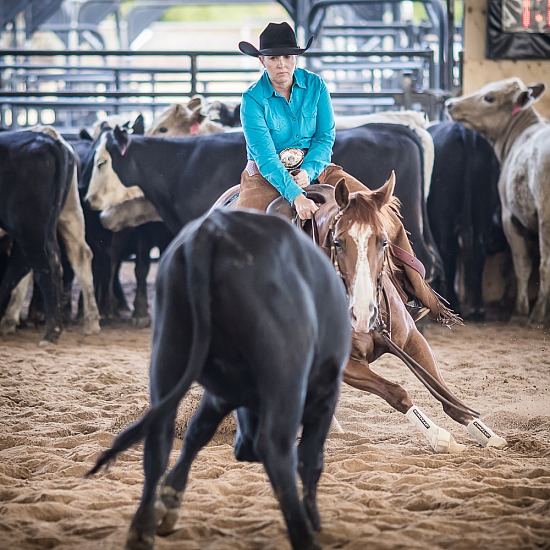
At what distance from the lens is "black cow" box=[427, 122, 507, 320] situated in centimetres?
911

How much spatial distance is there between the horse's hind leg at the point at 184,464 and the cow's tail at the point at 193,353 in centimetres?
44

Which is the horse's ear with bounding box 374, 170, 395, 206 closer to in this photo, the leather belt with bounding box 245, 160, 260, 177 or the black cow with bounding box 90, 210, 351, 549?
the leather belt with bounding box 245, 160, 260, 177

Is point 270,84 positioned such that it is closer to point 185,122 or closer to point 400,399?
point 400,399

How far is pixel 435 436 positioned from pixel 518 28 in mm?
6813

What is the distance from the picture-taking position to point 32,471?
13.2 feet

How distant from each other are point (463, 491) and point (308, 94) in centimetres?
207

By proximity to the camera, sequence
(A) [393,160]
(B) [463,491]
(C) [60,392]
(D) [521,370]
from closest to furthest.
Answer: (B) [463,491] < (C) [60,392] < (D) [521,370] < (A) [393,160]

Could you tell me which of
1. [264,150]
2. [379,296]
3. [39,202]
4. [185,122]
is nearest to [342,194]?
[379,296]

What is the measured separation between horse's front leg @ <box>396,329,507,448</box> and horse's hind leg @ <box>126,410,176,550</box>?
1813mm

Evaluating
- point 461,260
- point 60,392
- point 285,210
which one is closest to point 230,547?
point 285,210

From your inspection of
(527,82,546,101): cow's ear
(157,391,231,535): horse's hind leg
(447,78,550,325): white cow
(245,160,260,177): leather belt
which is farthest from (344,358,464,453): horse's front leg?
(527,82,546,101): cow's ear

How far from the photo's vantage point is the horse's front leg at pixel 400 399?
4266 millimetres

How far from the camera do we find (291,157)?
179 inches

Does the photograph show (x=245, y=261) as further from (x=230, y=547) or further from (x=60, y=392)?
(x=60, y=392)
